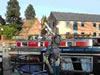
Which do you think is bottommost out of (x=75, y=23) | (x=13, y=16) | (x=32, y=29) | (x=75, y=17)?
(x=32, y=29)

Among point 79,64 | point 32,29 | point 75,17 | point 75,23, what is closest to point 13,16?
point 32,29

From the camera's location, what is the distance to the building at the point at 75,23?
45.2 metres

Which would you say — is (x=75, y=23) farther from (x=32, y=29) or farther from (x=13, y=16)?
(x=13, y=16)

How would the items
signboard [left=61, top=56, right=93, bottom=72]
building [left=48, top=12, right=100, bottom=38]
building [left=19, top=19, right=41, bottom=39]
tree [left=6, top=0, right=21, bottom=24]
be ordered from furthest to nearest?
tree [left=6, top=0, right=21, bottom=24] → building [left=19, top=19, right=41, bottom=39] → building [left=48, top=12, right=100, bottom=38] → signboard [left=61, top=56, right=93, bottom=72]

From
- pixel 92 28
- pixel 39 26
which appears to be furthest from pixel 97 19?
pixel 39 26

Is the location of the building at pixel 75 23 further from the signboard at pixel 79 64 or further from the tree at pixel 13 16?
the signboard at pixel 79 64

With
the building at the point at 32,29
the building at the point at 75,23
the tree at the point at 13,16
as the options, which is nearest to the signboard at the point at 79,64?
the building at the point at 75,23

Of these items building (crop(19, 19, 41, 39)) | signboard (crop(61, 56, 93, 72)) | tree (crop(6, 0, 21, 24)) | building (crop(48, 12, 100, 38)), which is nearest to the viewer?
signboard (crop(61, 56, 93, 72))

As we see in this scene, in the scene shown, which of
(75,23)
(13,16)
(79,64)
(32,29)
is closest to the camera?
(79,64)

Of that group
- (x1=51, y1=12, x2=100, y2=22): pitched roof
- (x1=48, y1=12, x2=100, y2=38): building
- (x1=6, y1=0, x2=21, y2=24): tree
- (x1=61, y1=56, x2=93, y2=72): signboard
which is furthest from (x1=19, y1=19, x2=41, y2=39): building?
(x1=61, y1=56, x2=93, y2=72): signboard

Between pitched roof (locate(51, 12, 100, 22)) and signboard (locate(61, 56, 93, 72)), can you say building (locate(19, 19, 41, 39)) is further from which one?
signboard (locate(61, 56, 93, 72))

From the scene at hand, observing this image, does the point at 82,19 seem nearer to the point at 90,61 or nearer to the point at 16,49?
the point at 16,49

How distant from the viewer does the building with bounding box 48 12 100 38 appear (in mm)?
45250

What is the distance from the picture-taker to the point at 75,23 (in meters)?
45.9
